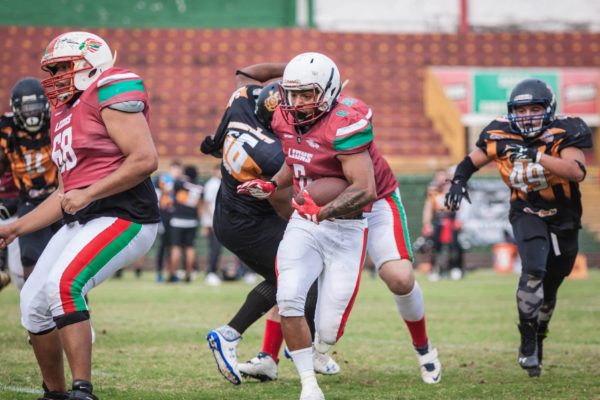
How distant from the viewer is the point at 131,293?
509 inches

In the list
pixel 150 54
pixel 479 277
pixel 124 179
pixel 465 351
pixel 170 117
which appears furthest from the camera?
pixel 150 54

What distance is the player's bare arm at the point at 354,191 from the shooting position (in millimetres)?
4867

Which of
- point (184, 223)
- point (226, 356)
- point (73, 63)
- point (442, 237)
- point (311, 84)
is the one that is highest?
point (73, 63)

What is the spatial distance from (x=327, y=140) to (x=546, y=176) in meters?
1.85

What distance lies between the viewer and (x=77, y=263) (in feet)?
14.9

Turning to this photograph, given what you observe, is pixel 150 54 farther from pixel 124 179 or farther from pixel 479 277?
pixel 124 179

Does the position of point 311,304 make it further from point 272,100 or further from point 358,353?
point 358,353

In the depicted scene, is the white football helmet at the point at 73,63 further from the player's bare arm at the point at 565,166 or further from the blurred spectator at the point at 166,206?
the blurred spectator at the point at 166,206

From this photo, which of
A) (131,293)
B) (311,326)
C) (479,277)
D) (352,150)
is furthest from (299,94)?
(479,277)

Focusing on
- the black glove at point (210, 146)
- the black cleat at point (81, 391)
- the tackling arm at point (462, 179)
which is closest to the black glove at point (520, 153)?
the tackling arm at point (462, 179)

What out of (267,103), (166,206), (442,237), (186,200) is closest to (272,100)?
(267,103)

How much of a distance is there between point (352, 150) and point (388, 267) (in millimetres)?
1020

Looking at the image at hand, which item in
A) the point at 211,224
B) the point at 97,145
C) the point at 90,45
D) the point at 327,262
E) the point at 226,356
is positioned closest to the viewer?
the point at 97,145

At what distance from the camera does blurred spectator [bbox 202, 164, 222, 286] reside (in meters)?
15.3
